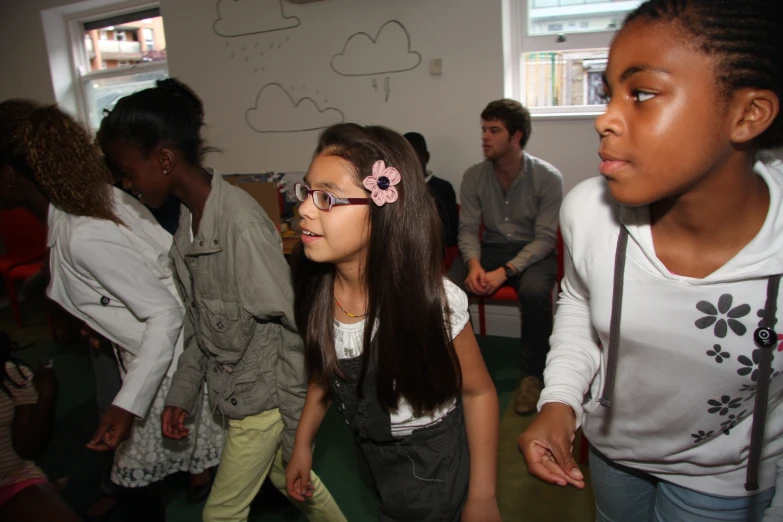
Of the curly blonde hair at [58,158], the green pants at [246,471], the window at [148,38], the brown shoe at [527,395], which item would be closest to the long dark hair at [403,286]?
the green pants at [246,471]

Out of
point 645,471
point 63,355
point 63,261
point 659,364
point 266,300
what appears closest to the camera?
point 659,364

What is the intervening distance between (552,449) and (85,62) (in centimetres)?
634

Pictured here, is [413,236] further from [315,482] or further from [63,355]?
[63,355]

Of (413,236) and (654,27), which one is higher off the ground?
(654,27)

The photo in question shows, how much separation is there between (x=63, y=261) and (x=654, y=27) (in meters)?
1.69

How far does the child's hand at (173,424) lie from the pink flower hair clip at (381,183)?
946mm

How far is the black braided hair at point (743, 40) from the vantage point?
73 cm

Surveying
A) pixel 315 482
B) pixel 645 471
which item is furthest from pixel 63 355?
pixel 645 471

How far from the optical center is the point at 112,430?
146 cm

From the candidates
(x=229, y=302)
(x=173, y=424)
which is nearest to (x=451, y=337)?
(x=229, y=302)

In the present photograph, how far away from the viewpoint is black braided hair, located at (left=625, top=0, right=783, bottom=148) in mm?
730

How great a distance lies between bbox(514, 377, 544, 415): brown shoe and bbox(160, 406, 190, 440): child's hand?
1.70 m

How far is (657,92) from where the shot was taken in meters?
0.76

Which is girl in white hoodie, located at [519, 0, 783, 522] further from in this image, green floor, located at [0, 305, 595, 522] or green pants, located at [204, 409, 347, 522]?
green floor, located at [0, 305, 595, 522]
